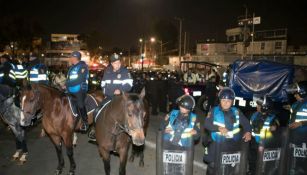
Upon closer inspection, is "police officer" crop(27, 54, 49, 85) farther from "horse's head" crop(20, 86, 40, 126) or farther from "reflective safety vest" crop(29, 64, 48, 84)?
"horse's head" crop(20, 86, 40, 126)

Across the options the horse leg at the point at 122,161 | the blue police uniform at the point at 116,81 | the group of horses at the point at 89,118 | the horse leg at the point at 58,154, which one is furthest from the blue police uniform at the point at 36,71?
the horse leg at the point at 122,161

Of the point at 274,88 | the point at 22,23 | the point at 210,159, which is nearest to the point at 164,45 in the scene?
the point at 22,23

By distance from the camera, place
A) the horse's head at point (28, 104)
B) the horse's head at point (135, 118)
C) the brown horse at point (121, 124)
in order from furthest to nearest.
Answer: the horse's head at point (28, 104)
the brown horse at point (121, 124)
the horse's head at point (135, 118)

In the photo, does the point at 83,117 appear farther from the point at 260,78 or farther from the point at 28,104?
the point at 260,78

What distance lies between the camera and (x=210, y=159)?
5.14 m

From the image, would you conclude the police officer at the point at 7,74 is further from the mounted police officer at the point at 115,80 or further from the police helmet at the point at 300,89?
the police helmet at the point at 300,89

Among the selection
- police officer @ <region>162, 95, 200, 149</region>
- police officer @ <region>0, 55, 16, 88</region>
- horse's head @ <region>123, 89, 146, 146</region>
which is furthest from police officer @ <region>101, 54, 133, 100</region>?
police officer @ <region>0, 55, 16, 88</region>

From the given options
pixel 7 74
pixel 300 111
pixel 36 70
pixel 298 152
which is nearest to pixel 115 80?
pixel 300 111

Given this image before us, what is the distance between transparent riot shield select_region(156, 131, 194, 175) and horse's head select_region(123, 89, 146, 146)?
57 centimetres

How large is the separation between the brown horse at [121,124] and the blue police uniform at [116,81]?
63 cm

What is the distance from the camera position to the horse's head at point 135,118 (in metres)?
4.48

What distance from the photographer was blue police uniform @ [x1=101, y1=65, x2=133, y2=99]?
6.46 m

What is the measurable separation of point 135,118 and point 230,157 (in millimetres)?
1754

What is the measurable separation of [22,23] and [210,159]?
166ft
